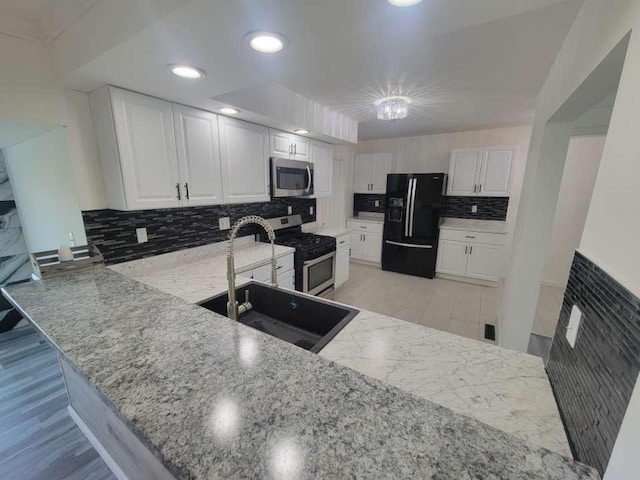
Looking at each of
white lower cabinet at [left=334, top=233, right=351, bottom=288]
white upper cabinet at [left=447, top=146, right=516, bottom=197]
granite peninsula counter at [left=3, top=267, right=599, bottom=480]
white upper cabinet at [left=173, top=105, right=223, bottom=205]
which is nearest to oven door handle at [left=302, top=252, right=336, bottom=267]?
white lower cabinet at [left=334, top=233, right=351, bottom=288]

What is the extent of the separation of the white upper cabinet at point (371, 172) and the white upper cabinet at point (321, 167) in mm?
1532

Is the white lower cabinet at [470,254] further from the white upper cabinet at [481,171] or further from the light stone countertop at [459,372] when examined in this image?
the light stone countertop at [459,372]

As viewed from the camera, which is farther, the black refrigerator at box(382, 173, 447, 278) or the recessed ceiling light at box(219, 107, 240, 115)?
the black refrigerator at box(382, 173, 447, 278)

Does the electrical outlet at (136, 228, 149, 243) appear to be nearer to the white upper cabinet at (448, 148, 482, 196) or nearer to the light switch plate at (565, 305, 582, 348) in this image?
the light switch plate at (565, 305, 582, 348)

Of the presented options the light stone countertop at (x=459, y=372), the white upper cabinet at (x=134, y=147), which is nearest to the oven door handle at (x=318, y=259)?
the white upper cabinet at (x=134, y=147)

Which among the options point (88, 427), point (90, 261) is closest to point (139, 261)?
point (90, 261)

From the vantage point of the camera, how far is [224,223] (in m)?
2.72

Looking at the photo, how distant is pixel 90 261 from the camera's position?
182cm

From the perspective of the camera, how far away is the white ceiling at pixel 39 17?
135cm

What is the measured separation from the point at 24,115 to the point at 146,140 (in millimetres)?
642

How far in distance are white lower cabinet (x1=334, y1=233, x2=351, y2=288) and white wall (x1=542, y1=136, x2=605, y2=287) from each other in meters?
3.09

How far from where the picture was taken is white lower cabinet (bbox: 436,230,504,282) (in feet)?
13.2

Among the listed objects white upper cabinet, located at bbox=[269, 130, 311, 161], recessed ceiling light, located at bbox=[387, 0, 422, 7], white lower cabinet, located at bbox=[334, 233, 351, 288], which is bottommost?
white lower cabinet, located at bbox=[334, 233, 351, 288]

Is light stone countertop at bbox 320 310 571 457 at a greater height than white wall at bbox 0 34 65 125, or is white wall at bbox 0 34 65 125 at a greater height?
white wall at bbox 0 34 65 125
